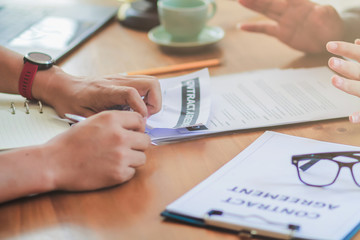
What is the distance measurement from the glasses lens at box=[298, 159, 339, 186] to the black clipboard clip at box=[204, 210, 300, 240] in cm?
14

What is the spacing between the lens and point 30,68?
1054 mm

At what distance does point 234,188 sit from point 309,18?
806 millimetres

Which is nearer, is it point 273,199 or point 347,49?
point 273,199

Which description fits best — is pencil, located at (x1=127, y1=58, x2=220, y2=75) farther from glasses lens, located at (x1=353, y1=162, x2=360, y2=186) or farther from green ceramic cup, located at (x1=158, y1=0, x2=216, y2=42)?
glasses lens, located at (x1=353, y1=162, x2=360, y2=186)

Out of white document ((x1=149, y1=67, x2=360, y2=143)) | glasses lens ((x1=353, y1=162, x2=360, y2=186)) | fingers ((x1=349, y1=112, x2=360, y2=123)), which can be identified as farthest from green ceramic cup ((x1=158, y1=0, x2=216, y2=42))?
glasses lens ((x1=353, y1=162, x2=360, y2=186))

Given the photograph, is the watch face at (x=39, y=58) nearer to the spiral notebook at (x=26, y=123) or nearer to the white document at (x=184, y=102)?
the spiral notebook at (x=26, y=123)

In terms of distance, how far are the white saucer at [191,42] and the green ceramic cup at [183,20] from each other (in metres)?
0.03

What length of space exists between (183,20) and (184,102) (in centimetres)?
39

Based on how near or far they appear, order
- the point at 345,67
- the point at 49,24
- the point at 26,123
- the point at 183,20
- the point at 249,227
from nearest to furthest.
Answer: the point at 249,227 → the point at 26,123 → the point at 345,67 → the point at 183,20 → the point at 49,24

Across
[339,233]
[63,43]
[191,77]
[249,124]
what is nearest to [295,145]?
[249,124]

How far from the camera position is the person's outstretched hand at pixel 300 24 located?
4.41 ft

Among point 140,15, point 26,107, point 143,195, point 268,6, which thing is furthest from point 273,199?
point 140,15

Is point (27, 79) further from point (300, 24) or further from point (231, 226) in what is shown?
point (300, 24)

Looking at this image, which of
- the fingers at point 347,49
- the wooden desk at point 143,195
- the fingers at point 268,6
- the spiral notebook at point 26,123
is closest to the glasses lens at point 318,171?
the wooden desk at point 143,195
